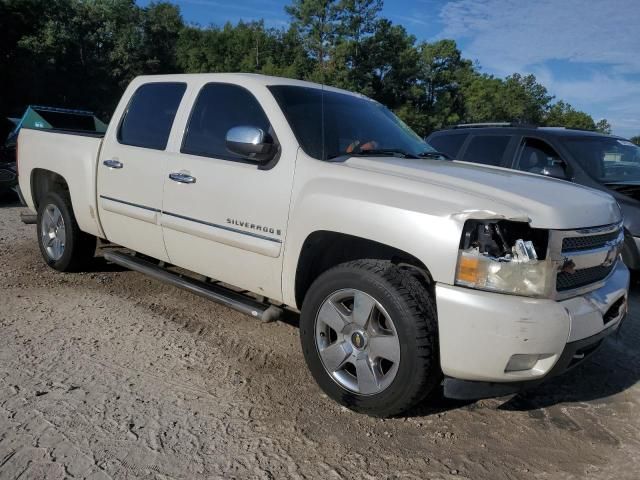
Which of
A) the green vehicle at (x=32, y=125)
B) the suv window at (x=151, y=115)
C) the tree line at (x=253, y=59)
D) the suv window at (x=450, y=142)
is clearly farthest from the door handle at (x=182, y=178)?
the tree line at (x=253, y=59)

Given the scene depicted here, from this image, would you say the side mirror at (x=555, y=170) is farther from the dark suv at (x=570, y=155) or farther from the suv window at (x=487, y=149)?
Answer: the suv window at (x=487, y=149)

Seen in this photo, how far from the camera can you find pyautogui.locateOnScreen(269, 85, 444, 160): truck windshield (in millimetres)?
3576

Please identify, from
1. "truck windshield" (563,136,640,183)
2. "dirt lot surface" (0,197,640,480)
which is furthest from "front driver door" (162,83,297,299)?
"truck windshield" (563,136,640,183)

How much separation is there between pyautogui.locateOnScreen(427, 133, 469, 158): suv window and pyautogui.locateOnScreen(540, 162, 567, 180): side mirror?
132 cm

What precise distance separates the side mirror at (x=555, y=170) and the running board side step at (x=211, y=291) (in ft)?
12.7

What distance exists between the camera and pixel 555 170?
6.19m

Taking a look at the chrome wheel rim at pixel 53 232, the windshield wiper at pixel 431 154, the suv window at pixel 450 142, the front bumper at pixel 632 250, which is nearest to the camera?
the windshield wiper at pixel 431 154

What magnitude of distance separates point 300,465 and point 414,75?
5778cm

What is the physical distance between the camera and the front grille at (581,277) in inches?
109

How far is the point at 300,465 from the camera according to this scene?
2625 mm

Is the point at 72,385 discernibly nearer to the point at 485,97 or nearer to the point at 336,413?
the point at 336,413

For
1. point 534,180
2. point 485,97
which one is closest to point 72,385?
point 534,180

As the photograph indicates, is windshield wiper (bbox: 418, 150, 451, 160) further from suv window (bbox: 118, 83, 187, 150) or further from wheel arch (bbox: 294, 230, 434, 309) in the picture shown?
suv window (bbox: 118, 83, 187, 150)

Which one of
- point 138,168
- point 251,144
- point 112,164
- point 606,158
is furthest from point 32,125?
point 606,158
